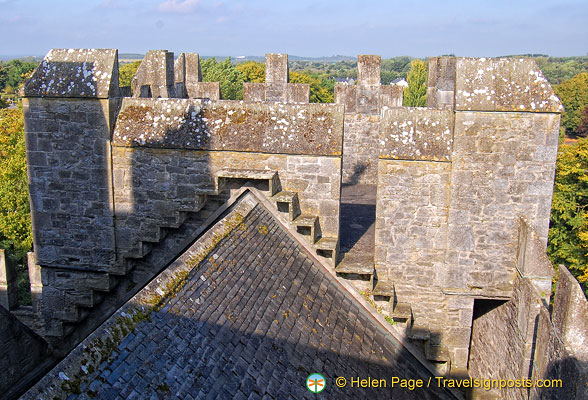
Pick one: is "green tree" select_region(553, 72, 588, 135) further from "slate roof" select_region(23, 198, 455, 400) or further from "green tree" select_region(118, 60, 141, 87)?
"slate roof" select_region(23, 198, 455, 400)

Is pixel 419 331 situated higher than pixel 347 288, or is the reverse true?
pixel 347 288

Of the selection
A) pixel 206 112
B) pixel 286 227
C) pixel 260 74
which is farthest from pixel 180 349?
pixel 260 74

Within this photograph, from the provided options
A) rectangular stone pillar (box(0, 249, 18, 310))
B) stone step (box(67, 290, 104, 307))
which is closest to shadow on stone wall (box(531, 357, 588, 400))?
stone step (box(67, 290, 104, 307))

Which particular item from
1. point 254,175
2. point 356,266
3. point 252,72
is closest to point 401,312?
point 356,266

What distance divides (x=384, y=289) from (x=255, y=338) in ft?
10.1

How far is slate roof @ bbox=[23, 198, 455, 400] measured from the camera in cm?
419

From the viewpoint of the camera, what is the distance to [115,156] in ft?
26.2

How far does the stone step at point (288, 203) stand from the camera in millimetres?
7562

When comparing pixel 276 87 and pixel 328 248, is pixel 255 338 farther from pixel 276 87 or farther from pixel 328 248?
pixel 276 87

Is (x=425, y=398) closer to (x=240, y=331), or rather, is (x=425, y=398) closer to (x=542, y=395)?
(x=542, y=395)

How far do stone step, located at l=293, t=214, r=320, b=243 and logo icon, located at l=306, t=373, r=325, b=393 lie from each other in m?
2.61

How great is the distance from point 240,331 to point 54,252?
4528 millimetres

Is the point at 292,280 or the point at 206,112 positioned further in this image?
the point at 206,112

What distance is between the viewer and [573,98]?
7256cm
